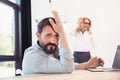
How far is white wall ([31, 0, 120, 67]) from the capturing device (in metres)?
3.19

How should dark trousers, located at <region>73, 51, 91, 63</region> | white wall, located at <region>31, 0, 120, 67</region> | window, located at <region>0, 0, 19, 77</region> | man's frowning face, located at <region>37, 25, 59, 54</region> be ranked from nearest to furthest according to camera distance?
man's frowning face, located at <region>37, 25, 59, 54</region>
window, located at <region>0, 0, 19, 77</region>
dark trousers, located at <region>73, 51, 91, 63</region>
white wall, located at <region>31, 0, 120, 67</region>

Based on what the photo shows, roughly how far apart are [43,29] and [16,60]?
2.15 m

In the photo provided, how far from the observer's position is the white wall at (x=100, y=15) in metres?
3.19

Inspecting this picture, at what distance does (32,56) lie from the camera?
97 centimetres

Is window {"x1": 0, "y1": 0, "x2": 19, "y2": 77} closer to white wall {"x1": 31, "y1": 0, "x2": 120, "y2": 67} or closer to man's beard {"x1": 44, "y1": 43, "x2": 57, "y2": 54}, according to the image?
white wall {"x1": 31, "y1": 0, "x2": 120, "y2": 67}

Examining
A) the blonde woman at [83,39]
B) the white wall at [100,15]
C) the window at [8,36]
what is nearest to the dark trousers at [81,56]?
the blonde woman at [83,39]

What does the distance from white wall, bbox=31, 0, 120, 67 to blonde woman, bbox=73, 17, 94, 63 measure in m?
0.09

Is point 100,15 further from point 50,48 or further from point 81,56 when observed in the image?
point 50,48

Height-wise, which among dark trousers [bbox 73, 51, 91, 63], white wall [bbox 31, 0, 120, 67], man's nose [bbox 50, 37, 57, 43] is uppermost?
white wall [bbox 31, 0, 120, 67]

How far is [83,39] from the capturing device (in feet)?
10.1

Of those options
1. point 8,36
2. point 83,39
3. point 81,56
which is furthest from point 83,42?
point 8,36

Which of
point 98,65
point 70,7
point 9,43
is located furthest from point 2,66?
point 98,65

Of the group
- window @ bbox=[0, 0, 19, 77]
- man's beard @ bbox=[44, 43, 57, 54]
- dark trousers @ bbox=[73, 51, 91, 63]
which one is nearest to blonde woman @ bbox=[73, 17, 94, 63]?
dark trousers @ bbox=[73, 51, 91, 63]

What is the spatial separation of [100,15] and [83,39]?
0.49 metres
